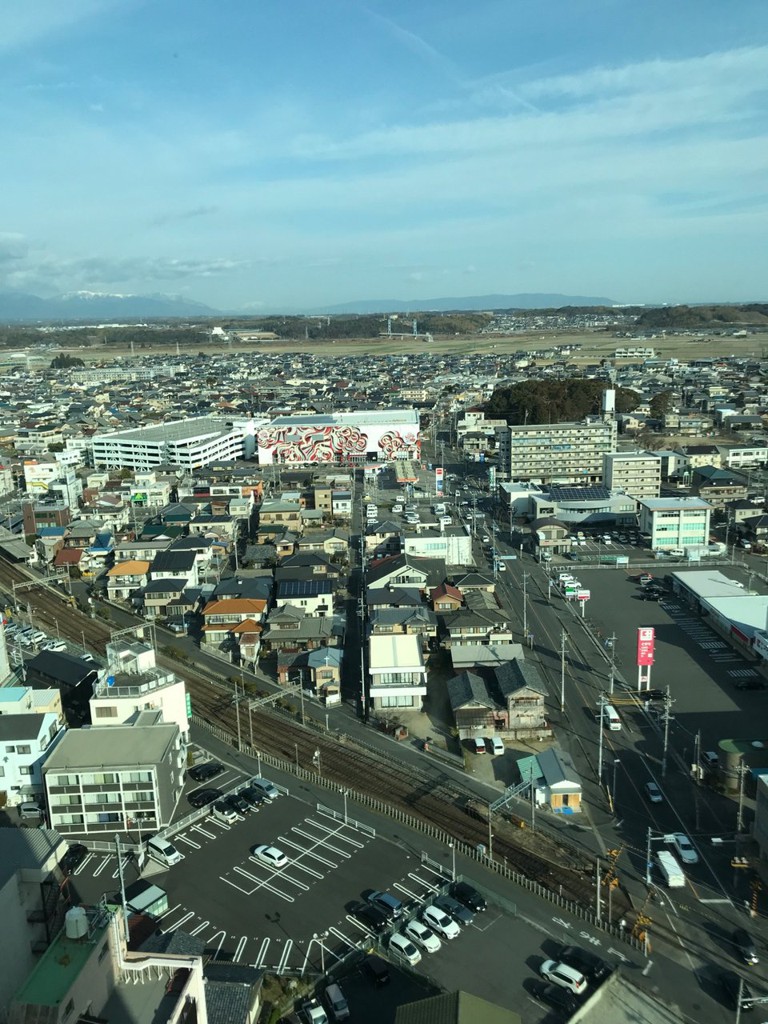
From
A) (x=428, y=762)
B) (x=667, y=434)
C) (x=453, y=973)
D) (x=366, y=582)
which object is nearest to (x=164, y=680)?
(x=428, y=762)

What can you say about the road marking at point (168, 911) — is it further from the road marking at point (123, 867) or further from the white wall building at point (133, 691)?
the white wall building at point (133, 691)

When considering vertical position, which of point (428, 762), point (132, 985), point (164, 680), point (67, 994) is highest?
point (67, 994)

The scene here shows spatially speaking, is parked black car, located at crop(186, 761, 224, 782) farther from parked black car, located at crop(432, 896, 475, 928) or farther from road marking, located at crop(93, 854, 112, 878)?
parked black car, located at crop(432, 896, 475, 928)

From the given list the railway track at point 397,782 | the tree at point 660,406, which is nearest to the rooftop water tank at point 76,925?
the railway track at point 397,782

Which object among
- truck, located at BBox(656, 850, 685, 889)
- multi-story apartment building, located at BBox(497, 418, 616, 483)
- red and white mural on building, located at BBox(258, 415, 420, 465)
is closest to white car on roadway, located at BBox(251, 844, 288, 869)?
truck, located at BBox(656, 850, 685, 889)

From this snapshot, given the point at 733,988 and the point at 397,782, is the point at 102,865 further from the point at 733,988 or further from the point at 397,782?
the point at 733,988

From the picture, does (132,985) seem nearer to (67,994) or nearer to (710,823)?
(67,994)
